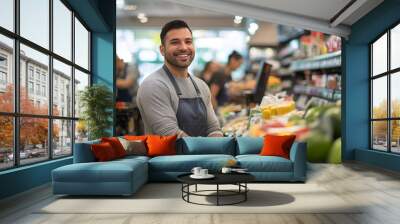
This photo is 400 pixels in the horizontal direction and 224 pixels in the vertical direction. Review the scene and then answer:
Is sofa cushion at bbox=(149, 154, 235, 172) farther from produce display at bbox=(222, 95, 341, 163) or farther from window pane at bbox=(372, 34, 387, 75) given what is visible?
window pane at bbox=(372, 34, 387, 75)

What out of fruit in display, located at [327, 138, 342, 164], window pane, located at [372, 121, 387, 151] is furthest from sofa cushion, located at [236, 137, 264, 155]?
window pane, located at [372, 121, 387, 151]

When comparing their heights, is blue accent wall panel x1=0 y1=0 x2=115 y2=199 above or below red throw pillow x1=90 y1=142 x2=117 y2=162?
above

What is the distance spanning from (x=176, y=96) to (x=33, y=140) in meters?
3.23

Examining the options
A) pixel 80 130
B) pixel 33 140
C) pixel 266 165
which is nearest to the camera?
pixel 33 140

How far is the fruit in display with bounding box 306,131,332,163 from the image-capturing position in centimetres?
912

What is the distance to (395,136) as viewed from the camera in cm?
807

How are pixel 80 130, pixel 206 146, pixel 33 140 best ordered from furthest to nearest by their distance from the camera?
pixel 80 130 → pixel 206 146 → pixel 33 140

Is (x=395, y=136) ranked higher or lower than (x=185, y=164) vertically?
higher

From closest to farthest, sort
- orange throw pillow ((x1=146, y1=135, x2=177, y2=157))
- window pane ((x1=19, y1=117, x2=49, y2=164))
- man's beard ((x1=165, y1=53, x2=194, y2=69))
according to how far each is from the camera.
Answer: window pane ((x1=19, y1=117, x2=49, y2=164)) → orange throw pillow ((x1=146, y1=135, x2=177, y2=157)) → man's beard ((x1=165, y1=53, x2=194, y2=69))

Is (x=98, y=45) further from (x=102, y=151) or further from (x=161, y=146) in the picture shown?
(x=102, y=151)

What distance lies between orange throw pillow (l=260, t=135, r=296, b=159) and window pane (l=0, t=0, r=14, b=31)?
4.01m

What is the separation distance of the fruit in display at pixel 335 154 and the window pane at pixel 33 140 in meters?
5.88

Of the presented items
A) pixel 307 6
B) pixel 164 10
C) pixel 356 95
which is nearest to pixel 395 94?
pixel 356 95

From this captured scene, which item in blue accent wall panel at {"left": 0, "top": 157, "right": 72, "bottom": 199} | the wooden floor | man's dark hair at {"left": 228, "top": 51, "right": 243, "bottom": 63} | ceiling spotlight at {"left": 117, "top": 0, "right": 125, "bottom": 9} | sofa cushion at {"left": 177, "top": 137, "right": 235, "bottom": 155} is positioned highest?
ceiling spotlight at {"left": 117, "top": 0, "right": 125, "bottom": 9}
